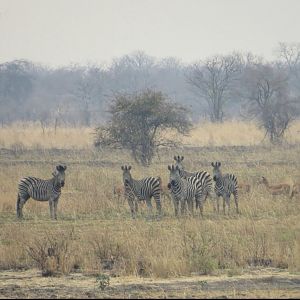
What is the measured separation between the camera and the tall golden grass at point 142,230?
15.1 m

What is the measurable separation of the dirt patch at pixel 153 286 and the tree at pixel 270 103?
3006 cm

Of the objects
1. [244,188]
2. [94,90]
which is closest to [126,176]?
[244,188]

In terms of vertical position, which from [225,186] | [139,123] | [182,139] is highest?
[139,123]

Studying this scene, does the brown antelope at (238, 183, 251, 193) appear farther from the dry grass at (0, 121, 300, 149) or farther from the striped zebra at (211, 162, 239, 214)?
the dry grass at (0, 121, 300, 149)

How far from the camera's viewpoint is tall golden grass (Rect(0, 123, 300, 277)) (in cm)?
1509

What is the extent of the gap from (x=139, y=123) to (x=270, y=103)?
44.1 ft

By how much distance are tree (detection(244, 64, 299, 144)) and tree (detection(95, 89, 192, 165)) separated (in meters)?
9.19

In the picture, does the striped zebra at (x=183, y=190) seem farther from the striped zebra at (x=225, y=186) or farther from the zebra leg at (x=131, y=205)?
the zebra leg at (x=131, y=205)

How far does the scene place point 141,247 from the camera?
15844mm

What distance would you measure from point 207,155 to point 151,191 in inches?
669

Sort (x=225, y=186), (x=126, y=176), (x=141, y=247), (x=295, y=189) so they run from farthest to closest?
(x=295, y=189), (x=225, y=186), (x=126, y=176), (x=141, y=247)

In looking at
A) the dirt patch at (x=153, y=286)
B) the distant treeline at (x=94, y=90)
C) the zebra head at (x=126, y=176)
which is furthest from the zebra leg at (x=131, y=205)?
the distant treeline at (x=94, y=90)

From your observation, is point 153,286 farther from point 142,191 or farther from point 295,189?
point 295,189

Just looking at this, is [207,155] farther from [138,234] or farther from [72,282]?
[72,282]
